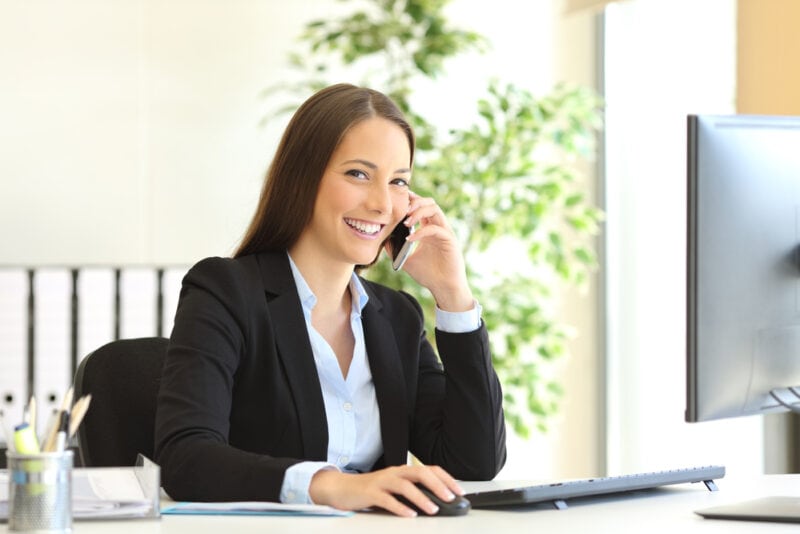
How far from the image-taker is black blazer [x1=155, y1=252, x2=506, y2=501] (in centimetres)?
178

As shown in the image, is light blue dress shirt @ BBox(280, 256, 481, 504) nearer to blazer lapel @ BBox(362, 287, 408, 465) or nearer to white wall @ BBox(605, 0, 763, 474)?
blazer lapel @ BBox(362, 287, 408, 465)

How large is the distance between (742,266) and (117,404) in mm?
985

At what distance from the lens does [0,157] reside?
393 centimetres

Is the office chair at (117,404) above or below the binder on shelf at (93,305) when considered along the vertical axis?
below

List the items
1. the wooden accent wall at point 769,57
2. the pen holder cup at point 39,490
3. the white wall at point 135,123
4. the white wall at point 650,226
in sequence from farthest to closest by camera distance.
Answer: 1. the white wall at point 650,226
2. the white wall at point 135,123
3. the wooden accent wall at point 769,57
4. the pen holder cup at point 39,490

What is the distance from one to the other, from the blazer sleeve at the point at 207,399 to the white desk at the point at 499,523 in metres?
0.12

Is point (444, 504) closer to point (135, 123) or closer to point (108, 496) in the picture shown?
point (108, 496)

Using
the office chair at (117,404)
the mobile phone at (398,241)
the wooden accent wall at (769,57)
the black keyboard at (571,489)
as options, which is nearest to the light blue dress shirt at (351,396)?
the mobile phone at (398,241)

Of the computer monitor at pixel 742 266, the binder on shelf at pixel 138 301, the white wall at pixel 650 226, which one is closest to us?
the computer monitor at pixel 742 266

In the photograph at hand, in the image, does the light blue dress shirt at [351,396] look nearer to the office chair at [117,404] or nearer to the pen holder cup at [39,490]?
the office chair at [117,404]

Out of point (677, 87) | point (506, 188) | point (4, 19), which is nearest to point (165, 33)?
point (4, 19)

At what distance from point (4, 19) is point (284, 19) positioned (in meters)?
0.90

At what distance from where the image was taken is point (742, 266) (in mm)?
1658

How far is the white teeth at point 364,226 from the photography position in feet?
6.83
